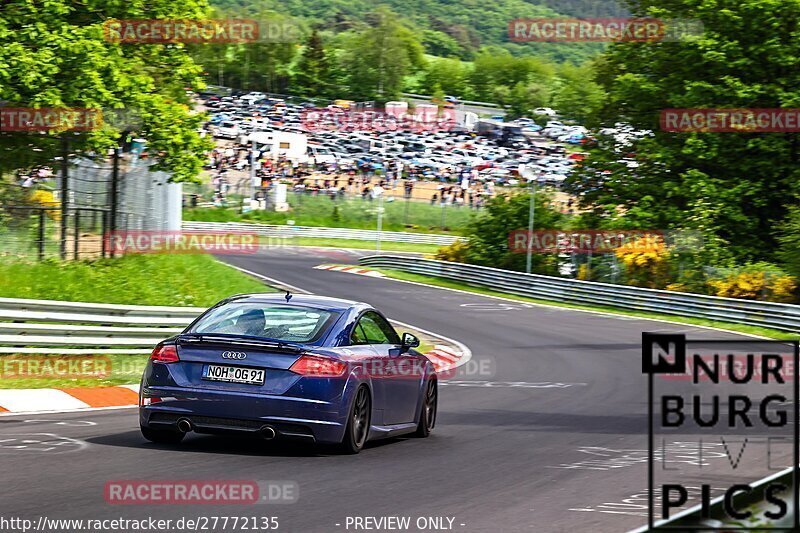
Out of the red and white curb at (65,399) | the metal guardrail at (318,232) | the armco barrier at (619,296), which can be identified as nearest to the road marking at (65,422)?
the red and white curb at (65,399)

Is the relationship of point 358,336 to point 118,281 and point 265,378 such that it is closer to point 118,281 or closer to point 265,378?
point 265,378

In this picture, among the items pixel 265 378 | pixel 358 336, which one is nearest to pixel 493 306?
pixel 358 336

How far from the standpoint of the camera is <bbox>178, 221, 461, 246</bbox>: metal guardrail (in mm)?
71250

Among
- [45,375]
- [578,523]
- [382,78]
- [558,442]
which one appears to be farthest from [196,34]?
[382,78]

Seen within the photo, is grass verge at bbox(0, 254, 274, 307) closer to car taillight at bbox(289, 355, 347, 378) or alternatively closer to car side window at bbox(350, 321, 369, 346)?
car side window at bbox(350, 321, 369, 346)

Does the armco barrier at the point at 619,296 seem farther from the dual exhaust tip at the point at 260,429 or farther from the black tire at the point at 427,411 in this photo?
the dual exhaust tip at the point at 260,429

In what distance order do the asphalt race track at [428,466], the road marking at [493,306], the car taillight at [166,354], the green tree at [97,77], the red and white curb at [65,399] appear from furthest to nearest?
the road marking at [493,306] → the green tree at [97,77] → the red and white curb at [65,399] → the car taillight at [166,354] → the asphalt race track at [428,466]

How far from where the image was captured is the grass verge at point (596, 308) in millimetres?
34469

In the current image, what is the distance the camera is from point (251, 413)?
9539 mm

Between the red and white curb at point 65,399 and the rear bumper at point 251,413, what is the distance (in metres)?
3.72

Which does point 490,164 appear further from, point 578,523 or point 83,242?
point 578,523

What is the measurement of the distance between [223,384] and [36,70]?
1456cm

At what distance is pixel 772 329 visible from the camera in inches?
1367

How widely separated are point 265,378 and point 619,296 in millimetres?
32548
